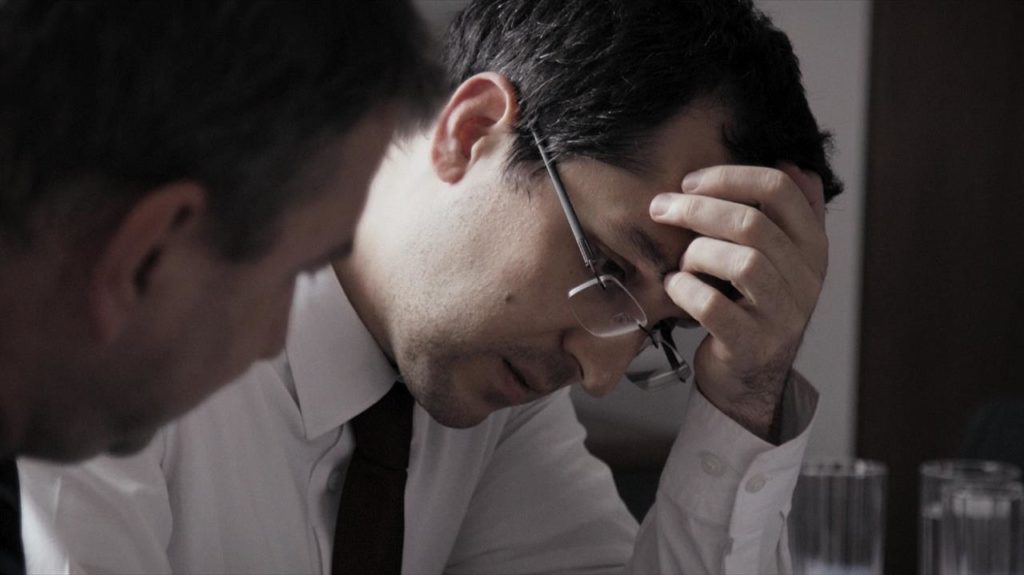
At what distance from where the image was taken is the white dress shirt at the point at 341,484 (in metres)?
1.18

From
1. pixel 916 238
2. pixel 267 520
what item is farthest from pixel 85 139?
pixel 916 238

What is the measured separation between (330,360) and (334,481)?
133mm

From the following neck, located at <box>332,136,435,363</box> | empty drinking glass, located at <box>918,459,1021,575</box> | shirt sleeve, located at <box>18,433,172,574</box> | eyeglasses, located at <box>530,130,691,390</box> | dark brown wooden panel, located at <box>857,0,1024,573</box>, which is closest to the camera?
shirt sleeve, located at <box>18,433,172,574</box>

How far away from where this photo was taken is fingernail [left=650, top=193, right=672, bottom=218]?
1.21 meters

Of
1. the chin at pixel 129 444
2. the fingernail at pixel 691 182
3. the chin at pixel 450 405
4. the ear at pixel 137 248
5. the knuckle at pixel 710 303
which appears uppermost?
the ear at pixel 137 248

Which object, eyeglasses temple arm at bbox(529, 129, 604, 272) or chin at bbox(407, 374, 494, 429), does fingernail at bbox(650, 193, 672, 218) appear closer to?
eyeglasses temple arm at bbox(529, 129, 604, 272)

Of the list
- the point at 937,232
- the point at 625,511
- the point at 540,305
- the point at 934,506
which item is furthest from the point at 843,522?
the point at 937,232

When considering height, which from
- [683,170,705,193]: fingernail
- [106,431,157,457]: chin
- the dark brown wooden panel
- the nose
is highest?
[106,431,157,457]: chin

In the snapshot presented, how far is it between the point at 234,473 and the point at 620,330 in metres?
0.44

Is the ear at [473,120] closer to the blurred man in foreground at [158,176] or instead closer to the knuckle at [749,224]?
the knuckle at [749,224]

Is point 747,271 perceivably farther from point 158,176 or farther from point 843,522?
point 158,176

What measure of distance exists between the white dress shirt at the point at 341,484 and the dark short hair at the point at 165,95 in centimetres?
66

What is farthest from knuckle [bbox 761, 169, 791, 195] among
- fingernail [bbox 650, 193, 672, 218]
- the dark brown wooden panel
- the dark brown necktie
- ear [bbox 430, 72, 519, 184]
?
the dark brown wooden panel

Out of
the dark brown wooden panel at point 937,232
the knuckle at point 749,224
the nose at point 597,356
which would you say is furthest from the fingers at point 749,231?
the dark brown wooden panel at point 937,232
